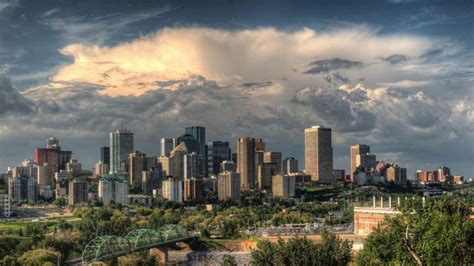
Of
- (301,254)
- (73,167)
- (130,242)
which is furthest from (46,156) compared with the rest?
(301,254)

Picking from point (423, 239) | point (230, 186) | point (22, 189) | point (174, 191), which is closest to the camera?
point (423, 239)

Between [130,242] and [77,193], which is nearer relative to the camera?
[130,242]

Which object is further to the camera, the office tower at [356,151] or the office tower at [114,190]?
the office tower at [356,151]

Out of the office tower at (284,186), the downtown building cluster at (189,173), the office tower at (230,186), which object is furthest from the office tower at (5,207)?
the office tower at (284,186)

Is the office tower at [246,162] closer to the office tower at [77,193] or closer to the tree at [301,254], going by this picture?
the office tower at [77,193]

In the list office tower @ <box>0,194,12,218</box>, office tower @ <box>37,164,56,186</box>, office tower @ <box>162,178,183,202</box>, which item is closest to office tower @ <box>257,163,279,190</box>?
office tower @ <box>162,178,183,202</box>

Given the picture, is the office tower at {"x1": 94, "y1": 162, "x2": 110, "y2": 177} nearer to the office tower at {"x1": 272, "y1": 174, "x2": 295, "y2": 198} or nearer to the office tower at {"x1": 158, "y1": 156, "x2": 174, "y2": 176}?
the office tower at {"x1": 158, "y1": 156, "x2": 174, "y2": 176}

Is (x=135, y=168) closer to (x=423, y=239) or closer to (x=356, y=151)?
(x=356, y=151)
